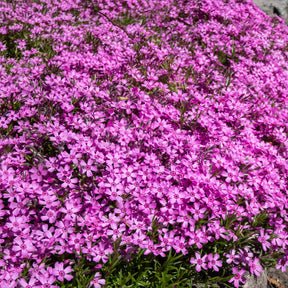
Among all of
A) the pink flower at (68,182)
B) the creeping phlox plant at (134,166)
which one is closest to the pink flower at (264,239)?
the creeping phlox plant at (134,166)

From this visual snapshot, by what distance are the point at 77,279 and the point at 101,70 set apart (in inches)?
149

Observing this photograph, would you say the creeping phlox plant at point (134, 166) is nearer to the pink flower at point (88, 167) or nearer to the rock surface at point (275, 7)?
the pink flower at point (88, 167)

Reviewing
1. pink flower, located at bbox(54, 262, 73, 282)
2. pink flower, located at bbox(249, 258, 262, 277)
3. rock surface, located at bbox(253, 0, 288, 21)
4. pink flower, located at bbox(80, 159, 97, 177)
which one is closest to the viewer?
pink flower, located at bbox(54, 262, 73, 282)

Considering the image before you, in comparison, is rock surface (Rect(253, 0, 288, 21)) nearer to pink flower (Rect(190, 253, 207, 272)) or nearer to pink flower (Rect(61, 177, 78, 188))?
pink flower (Rect(190, 253, 207, 272))

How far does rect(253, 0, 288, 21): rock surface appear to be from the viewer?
11429mm

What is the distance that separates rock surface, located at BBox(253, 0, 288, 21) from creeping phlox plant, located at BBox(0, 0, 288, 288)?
24.0 ft

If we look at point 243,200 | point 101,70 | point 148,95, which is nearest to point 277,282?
point 243,200

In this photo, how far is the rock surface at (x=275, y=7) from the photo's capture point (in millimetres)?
11429

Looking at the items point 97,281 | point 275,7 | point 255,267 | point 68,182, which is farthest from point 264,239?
point 275,7

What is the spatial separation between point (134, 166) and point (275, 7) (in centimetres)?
1199

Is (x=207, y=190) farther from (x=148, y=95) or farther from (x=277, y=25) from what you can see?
(x=277, y=25)

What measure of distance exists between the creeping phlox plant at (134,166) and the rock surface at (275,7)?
24.0 feet

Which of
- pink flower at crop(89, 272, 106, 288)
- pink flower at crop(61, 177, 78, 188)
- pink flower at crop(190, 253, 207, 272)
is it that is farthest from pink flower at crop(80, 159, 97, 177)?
pink flower at crop(190, 253, 207, 272)

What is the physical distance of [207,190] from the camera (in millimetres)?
3553
